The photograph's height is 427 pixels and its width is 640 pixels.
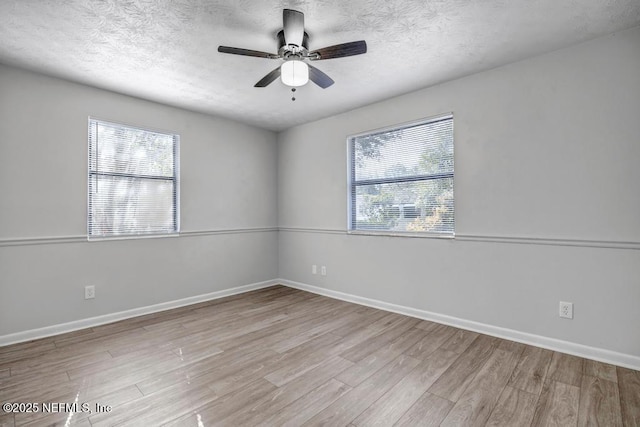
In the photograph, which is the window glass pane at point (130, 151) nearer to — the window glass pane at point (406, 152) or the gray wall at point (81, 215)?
the gray wall at point (81, 215)

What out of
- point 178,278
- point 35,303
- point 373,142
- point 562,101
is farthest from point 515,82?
point 35,303

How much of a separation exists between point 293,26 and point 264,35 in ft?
1.29

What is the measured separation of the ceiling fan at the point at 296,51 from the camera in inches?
79.7

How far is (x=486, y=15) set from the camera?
2.11 m

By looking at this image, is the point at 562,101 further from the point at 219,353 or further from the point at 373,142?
the point at 219,353

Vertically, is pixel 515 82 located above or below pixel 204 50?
below

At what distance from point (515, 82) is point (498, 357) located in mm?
2406

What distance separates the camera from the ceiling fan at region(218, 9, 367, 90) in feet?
6.64

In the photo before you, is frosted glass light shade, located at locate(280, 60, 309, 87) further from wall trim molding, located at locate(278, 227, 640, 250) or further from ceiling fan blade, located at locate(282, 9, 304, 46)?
wall trim molding, located at locate(278, 227, 640, 250)

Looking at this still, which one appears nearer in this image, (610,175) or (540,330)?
(610,175)

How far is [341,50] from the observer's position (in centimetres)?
210

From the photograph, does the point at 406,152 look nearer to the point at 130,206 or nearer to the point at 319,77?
the point at 319,77

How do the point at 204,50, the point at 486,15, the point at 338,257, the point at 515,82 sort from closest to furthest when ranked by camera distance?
the point at 486,15, the point at 204,50, the point at 515,82, the point at 338,257

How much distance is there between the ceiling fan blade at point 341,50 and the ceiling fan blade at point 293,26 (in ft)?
0.47
